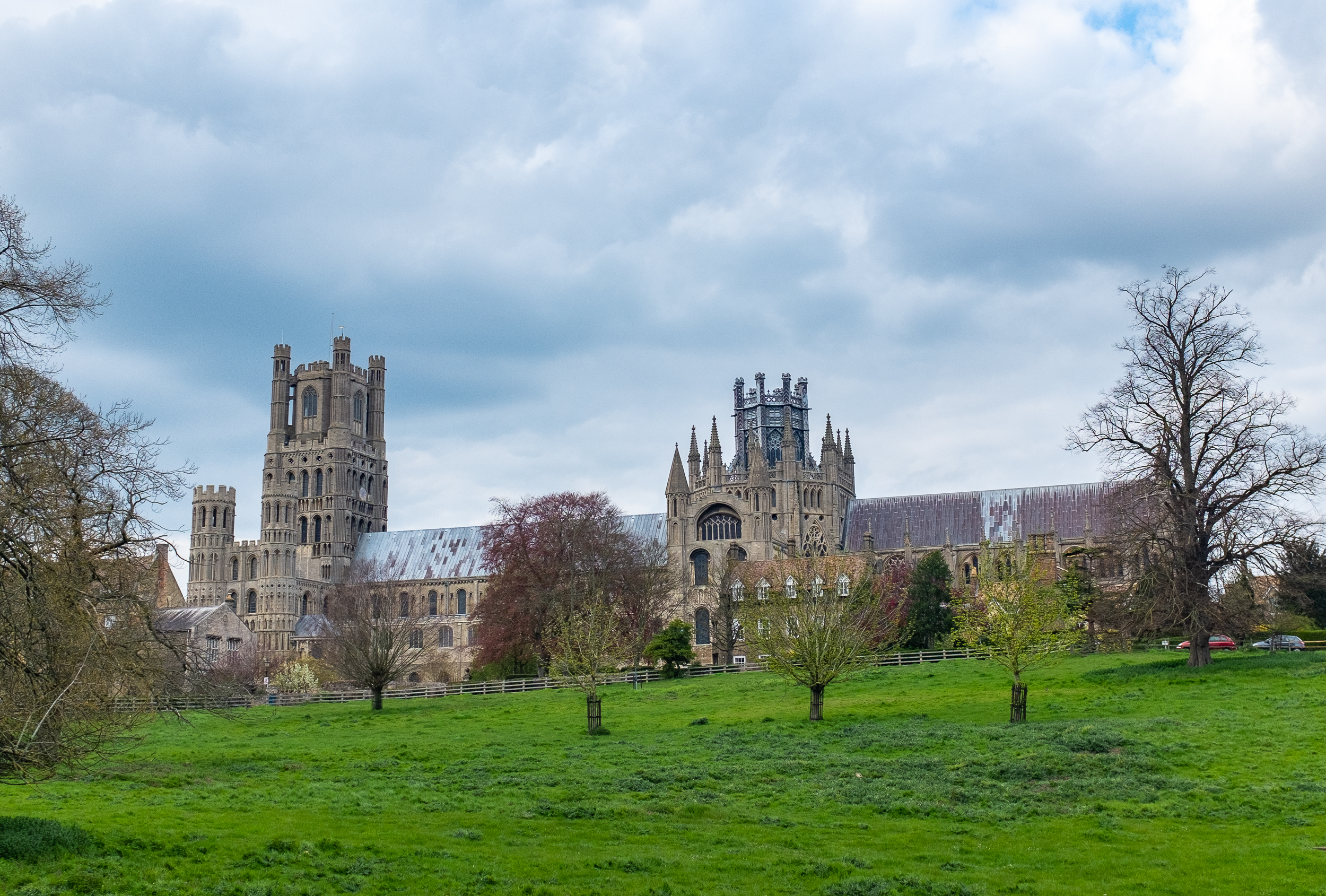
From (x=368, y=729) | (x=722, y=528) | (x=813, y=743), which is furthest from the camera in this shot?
(x=722, y=528)

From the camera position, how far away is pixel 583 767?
2767cm

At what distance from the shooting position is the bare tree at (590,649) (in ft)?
124

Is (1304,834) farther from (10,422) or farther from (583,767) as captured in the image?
(10,422)

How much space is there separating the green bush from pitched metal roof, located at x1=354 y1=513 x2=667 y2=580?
78.5m

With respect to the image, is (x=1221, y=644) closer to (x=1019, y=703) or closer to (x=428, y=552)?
(x=1019, y=703)

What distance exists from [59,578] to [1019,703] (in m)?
24.5

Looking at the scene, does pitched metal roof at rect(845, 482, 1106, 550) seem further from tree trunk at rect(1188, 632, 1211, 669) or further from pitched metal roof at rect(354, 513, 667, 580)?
tree trunk at rect(1188, 632, 1211, 669)

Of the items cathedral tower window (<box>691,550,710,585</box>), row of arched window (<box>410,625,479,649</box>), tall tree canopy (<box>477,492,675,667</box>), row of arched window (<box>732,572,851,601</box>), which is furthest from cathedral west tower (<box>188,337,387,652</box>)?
row of arched window (<box>732,572,851,601</box>)

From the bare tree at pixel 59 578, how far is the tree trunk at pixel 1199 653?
3218 cm

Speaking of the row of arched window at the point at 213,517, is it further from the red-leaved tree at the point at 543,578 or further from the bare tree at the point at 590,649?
the bare tree at the point at 590,649

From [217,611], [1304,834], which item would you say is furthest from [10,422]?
[217,611]

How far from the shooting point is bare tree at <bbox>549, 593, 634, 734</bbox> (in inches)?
1492

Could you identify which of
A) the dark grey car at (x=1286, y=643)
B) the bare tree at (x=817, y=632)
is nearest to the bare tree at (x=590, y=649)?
the bare tree at (x=817, y=632)

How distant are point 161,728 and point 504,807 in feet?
71.8
